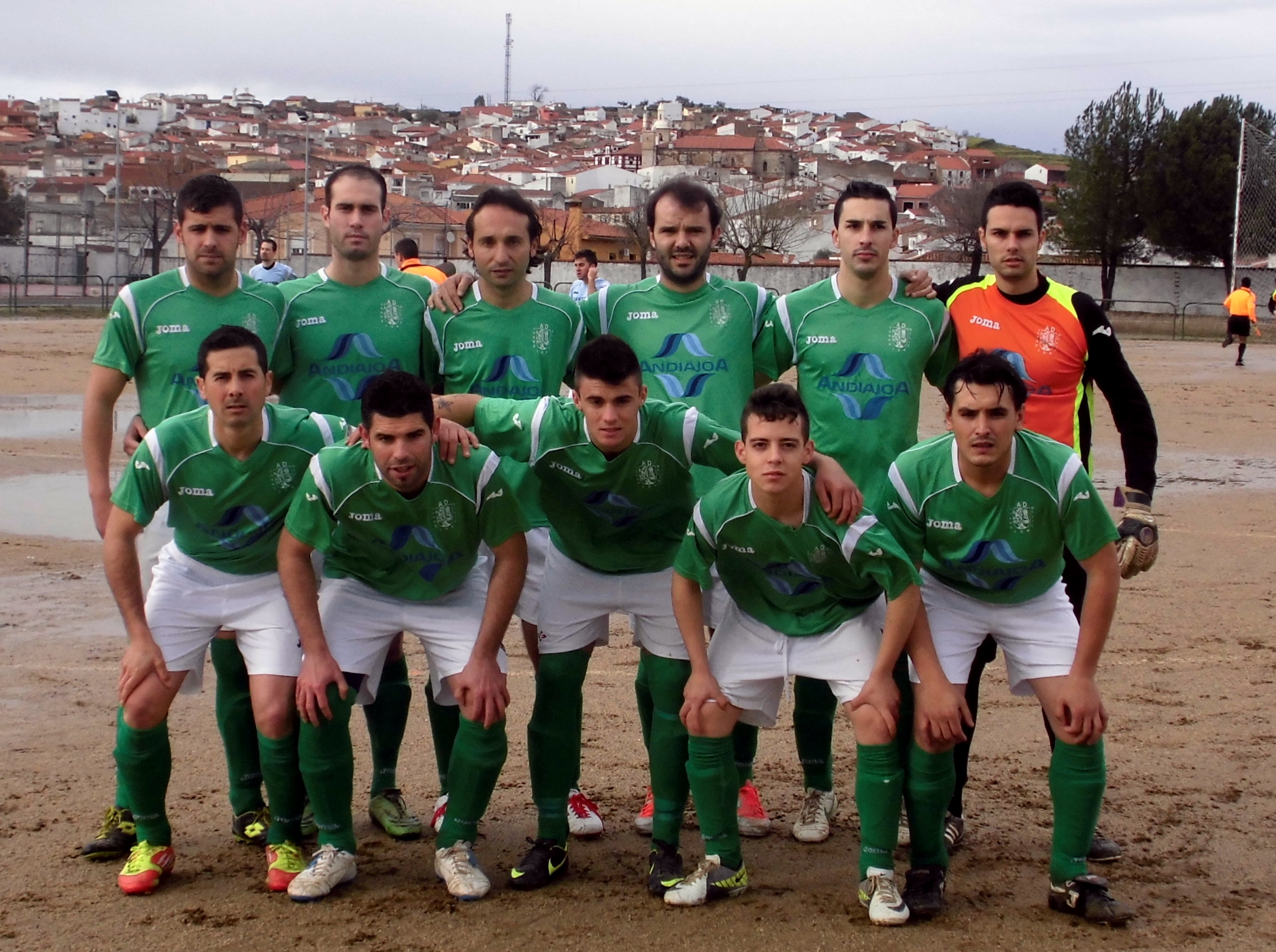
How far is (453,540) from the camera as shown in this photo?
472cm

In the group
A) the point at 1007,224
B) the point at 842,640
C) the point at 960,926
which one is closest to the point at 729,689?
the point at 842,640

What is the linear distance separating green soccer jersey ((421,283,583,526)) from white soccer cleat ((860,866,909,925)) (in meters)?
2.16

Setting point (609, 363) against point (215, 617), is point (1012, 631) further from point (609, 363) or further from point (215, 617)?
point (215, 617)

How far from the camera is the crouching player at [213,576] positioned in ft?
15.2

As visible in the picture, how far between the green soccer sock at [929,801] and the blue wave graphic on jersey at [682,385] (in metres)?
1.59

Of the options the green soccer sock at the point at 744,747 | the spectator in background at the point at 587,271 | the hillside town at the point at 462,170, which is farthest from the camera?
the hillside town at the point at 462,170

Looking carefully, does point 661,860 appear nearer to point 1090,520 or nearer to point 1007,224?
point 1090,520

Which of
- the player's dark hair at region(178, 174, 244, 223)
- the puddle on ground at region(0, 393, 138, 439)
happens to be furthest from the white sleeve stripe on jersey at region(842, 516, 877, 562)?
the puddle on ground at region(0, 393, 138, 439)

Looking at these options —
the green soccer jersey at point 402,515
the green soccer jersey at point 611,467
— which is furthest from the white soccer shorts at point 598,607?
the green soccer jersey at point 402,515

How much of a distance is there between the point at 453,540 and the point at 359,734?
6.06 ft

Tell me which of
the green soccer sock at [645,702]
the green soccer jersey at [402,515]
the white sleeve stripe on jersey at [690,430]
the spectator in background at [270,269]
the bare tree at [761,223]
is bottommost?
the green soccer sock at [645,702]

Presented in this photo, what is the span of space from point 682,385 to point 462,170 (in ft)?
392

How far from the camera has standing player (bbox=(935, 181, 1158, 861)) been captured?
16.4 feet

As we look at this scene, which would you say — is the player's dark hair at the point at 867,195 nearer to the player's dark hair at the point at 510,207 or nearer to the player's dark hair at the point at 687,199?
the player's dark hair at the point at 687,199
